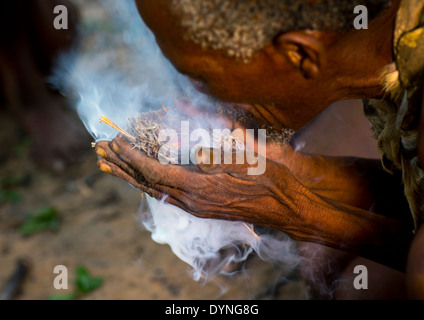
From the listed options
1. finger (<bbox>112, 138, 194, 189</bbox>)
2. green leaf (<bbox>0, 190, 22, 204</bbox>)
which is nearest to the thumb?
finger (<bbox>112, 138, 194, 189</bbox>)

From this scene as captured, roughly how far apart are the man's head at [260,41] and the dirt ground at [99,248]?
1.57 metres

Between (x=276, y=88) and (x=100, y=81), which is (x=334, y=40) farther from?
(x=100, y=81)

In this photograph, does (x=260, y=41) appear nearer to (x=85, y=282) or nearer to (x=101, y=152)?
(x=101, y=152)

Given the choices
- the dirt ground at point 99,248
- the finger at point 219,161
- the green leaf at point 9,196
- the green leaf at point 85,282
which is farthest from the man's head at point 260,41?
the green leaf at point 9,196

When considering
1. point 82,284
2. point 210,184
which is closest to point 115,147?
point 210,184

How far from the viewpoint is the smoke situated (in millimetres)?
2039

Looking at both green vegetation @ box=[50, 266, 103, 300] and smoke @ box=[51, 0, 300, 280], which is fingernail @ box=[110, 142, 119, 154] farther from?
green vegetation @ box=[50, 266, 103, 300]

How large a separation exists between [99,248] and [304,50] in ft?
7.50

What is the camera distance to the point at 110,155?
65.2 inches

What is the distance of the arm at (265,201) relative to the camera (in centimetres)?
159

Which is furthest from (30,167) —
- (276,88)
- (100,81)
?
(276,88)

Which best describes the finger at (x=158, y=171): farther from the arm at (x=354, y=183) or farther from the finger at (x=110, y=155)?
the arm at (x=354, y=183)

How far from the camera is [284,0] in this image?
1.28 meters
